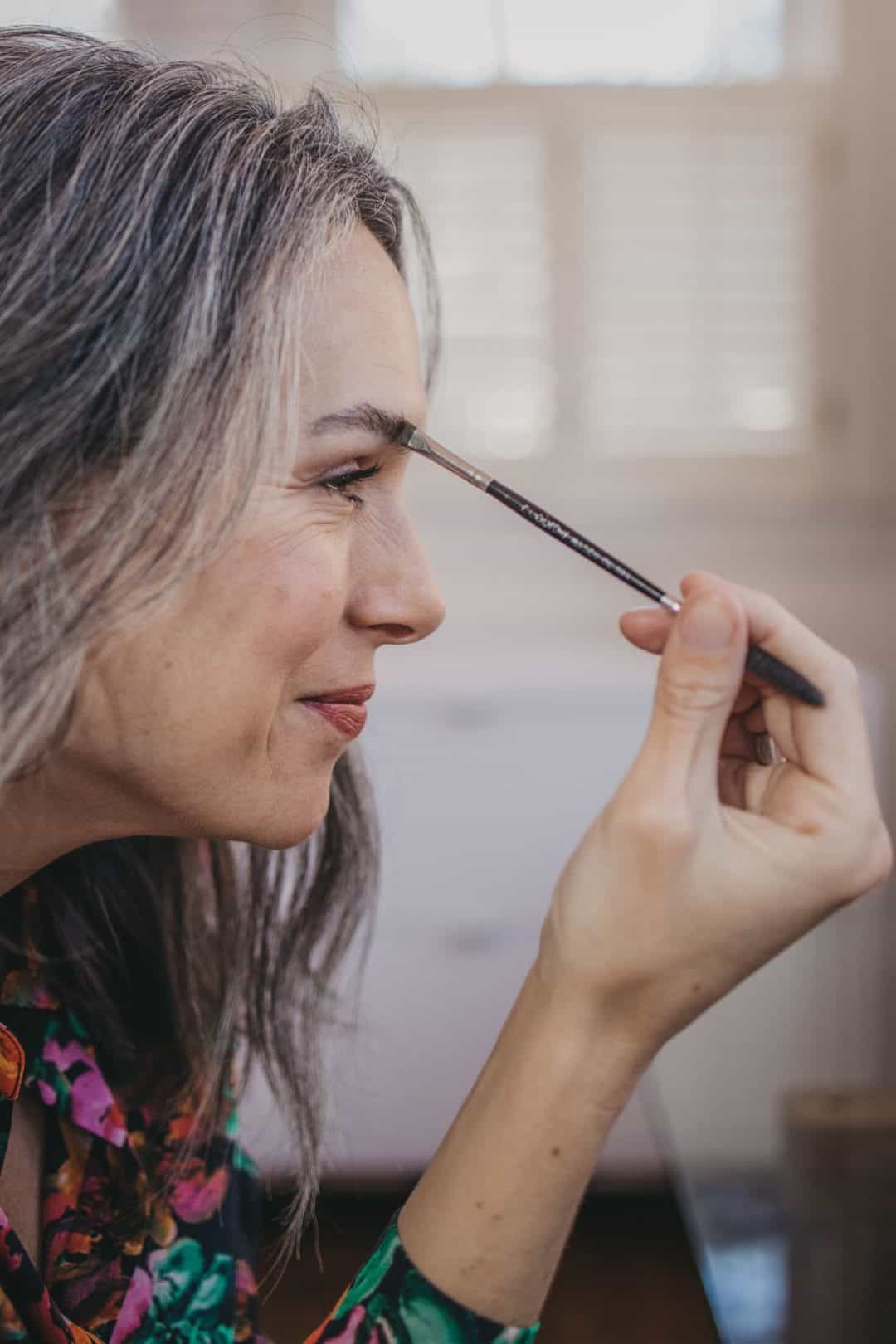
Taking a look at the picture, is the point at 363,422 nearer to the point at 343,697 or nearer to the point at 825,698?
the point at 343,697

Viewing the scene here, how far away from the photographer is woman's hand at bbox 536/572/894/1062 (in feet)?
1.82

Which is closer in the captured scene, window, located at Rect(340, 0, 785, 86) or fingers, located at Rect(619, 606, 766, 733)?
fingers, located at Rect(619, 606, 766, 733)

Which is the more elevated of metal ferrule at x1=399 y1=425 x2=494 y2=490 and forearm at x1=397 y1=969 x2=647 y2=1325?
metal ferrule at x1=399 y1=425 x2=494 y2=490

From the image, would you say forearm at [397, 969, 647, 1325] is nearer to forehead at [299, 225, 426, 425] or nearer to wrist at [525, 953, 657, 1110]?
wrist at [525, 953, 657, 1110]

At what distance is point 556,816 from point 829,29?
158 cm

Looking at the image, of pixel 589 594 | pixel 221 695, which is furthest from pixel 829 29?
pixel 221 695

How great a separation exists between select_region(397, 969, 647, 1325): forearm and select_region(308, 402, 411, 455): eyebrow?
0.28 meters

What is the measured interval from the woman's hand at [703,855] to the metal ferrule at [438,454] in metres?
0.15

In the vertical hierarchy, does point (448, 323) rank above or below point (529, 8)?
below

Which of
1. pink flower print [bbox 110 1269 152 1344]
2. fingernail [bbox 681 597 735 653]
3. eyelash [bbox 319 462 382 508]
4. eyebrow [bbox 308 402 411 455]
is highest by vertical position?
eyebrow [bbox 308 402 411 455]

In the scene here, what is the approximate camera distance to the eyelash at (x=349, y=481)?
656 mm

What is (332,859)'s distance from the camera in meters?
0.89

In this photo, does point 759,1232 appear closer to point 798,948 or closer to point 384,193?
point 384,193

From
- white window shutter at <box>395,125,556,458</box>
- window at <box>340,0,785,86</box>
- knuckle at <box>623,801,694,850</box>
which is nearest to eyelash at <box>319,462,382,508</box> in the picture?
knuckle at <box>623,801,694,850</box>
